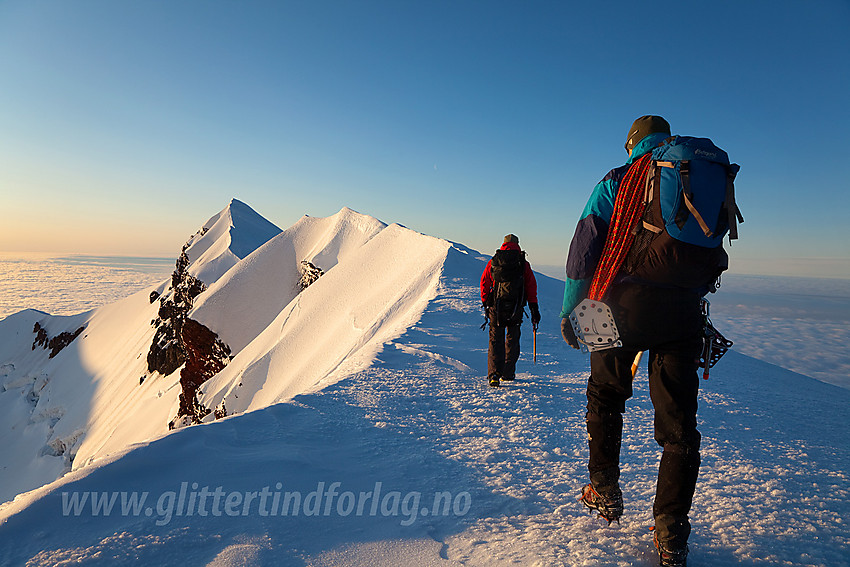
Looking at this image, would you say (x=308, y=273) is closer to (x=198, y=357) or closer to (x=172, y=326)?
(x=198, y=357)

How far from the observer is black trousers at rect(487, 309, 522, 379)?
5539 mm

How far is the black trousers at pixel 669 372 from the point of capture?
6.63 feet

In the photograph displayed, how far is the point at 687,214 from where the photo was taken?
2.03 m

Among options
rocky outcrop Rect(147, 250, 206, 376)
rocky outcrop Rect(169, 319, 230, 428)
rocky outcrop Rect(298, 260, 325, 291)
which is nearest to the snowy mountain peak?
rocky outcrop Rect(147, 250, 206, 376)

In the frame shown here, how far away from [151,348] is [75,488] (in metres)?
A: 51.9

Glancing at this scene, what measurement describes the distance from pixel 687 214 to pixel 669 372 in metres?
0.87

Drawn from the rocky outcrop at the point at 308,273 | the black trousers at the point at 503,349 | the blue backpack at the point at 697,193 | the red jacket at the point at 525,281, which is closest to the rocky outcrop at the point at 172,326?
the rocky outcrop at the point at 308,273

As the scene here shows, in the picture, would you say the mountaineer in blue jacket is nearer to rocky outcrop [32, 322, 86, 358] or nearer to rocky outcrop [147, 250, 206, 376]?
rocky outcrop [147, 250, 206, 376]

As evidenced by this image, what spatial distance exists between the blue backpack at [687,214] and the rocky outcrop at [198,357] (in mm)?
33663

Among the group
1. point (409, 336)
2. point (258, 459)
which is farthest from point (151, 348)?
point (258, 459)

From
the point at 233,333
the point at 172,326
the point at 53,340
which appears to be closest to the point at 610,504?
the point at 233,333

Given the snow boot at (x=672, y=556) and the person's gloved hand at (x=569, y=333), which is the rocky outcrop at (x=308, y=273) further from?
the snow boot at (x=672, y=556)

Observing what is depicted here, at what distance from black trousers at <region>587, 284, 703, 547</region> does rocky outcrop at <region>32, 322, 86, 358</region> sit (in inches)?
3577

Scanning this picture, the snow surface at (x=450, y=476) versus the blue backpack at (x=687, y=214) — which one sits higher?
the blue backpack at (x=687, y=214)
